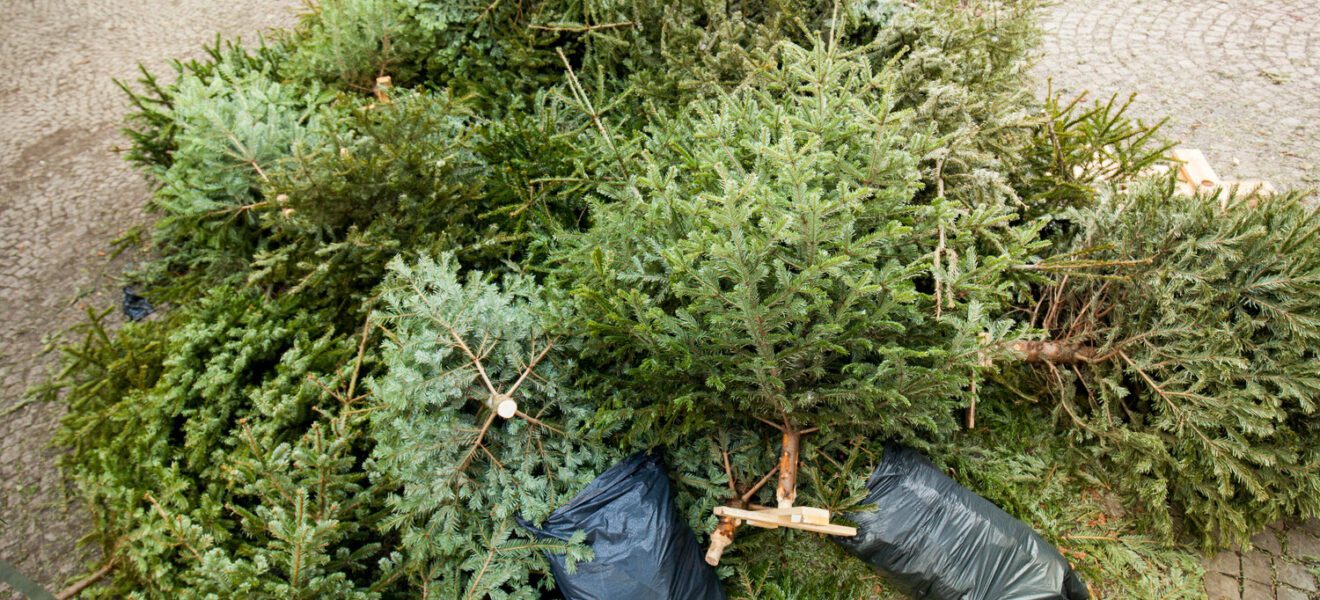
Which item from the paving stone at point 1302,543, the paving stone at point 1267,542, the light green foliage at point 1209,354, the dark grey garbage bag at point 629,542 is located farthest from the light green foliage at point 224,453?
the paving stone at point 1302,543

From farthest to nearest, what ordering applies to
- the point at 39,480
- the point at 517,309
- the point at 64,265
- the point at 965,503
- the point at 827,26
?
the point at 64,265, the point at 827,26, the point at 39,480, the point at 517,309, the point at 965,503

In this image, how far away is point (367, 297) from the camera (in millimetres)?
3570

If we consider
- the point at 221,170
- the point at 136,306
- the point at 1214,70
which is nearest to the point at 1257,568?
the point at 1214,70

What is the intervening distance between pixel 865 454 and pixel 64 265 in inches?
197

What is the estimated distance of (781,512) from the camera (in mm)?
2598

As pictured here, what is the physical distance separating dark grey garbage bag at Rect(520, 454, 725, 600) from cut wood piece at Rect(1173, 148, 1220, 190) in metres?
4.59

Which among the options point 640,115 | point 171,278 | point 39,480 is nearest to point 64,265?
point 171,278

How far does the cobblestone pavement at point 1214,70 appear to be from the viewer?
5418 millimetres

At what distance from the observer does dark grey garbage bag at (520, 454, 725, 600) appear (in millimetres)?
2562

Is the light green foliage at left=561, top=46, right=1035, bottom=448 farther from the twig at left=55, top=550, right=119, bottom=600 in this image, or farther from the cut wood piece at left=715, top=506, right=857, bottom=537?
the twig at left=55, top=550, right=119, bottom=600

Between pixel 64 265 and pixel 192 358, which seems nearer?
pixel 192 358

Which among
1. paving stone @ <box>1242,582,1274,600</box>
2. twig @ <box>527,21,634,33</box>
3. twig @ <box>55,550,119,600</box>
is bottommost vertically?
paving stone @ <box>1242,582,1274,600</box>

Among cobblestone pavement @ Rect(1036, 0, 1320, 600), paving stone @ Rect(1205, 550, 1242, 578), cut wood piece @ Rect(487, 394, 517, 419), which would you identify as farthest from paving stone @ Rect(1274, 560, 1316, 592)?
cut wood piece @ Rect(487, 394, 517, 419)

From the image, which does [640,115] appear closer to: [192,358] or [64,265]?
[192,358]
